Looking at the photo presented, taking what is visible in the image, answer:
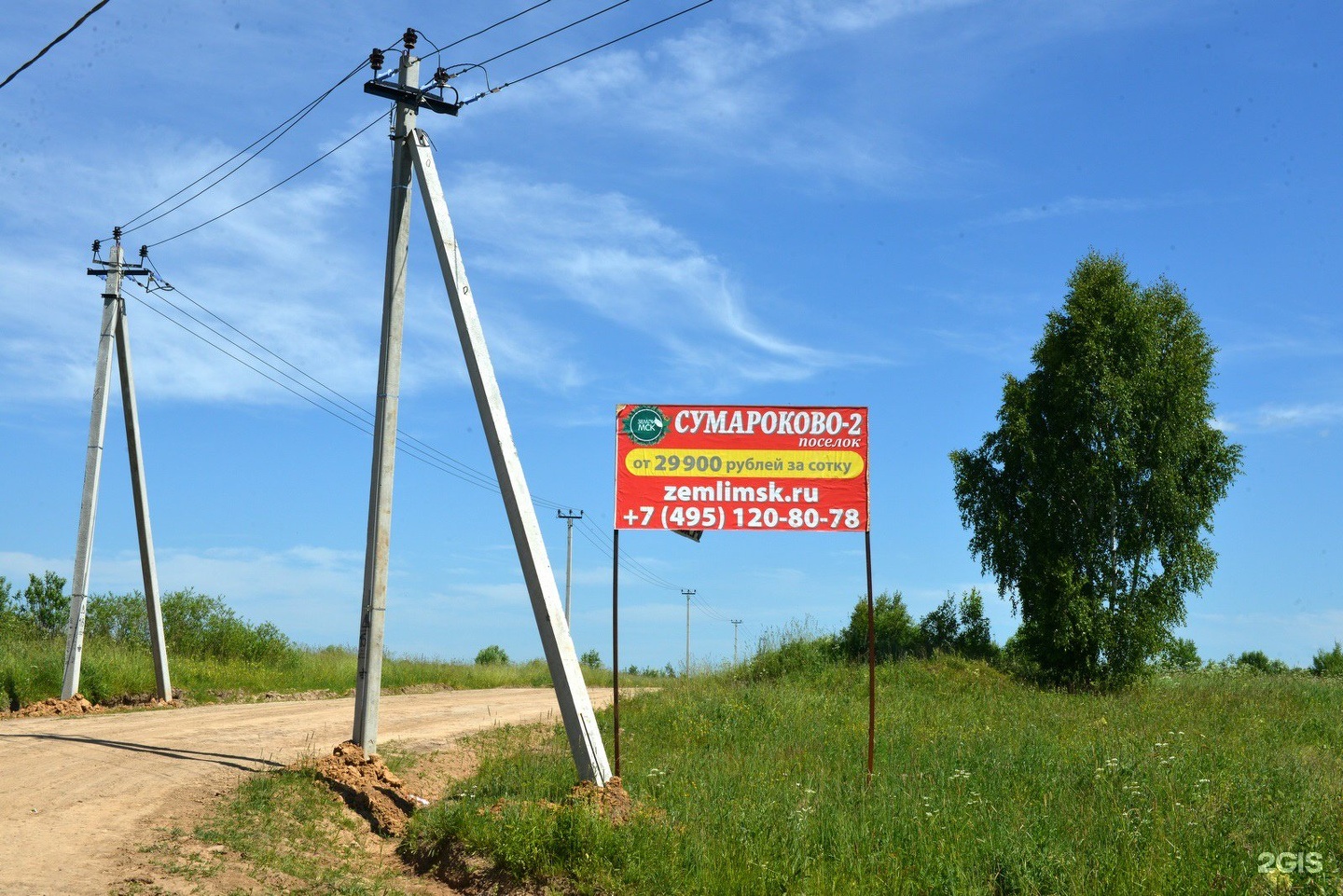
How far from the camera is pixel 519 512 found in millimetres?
10969

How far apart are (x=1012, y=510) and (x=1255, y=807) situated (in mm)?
20483

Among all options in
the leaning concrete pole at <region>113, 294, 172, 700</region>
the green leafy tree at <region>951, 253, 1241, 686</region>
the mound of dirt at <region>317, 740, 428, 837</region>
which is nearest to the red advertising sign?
the mound of dirt at <region>317, 740, 428, 837</region>

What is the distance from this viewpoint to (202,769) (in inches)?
467

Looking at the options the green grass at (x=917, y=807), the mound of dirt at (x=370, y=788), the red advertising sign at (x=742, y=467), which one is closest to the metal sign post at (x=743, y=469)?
the red advertising sign at (x=742, y=467)

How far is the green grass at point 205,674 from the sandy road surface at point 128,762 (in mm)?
3242

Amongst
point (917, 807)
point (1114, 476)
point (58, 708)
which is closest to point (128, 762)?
point (58, 708)

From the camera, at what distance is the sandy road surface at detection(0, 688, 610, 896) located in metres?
8.45

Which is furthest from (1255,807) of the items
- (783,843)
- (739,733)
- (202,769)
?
(202,769)

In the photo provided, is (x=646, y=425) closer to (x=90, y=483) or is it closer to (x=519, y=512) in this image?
(x=519, y=512)

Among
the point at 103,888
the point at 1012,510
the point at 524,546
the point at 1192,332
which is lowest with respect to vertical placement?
the point at 103,888

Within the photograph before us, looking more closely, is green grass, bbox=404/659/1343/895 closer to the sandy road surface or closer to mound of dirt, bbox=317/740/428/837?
mound of dirt, bbox=317/740/428/837

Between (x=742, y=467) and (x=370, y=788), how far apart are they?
5.48 metres

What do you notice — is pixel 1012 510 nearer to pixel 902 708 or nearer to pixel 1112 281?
pixel 1112 281

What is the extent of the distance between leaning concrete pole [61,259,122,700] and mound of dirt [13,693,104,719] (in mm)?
210
